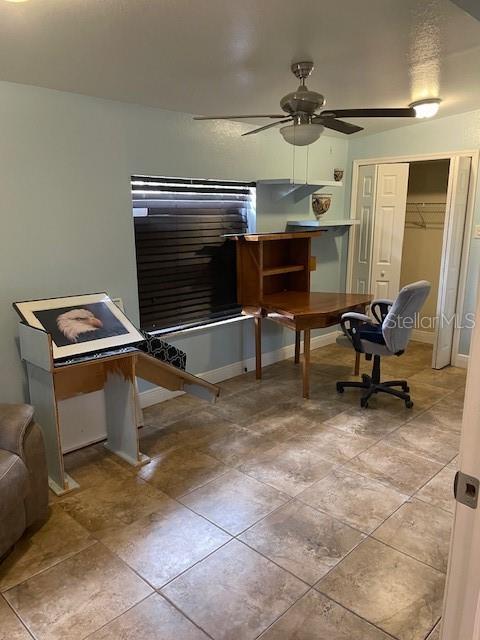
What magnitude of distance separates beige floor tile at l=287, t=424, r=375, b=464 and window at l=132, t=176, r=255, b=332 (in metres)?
1.45

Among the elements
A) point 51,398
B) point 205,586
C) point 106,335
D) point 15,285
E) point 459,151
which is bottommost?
point 205,586

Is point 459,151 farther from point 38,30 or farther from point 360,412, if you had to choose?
point 38,30

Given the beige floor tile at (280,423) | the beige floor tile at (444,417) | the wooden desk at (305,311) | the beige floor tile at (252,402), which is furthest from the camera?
the wooden desk at (305,311)

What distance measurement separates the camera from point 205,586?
192 cm

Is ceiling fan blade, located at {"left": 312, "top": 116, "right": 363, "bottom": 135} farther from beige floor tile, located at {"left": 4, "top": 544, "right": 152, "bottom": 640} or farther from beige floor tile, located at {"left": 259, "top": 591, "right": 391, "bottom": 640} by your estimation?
beige floor tile, located at {"left": 4, "top": 544, "right": 152, "bottom": 640}

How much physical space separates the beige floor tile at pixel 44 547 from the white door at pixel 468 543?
181 cm

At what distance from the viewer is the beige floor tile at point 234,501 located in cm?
236

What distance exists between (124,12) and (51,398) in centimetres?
190

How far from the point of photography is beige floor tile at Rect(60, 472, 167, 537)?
234 centimetres

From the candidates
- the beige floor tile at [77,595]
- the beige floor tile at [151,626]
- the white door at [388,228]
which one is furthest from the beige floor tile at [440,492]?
the white door at [388,228]

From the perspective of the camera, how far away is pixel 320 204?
4809 millimetres

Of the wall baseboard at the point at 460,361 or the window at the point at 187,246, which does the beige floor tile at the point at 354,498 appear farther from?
the wall baseboard at the point at 460,361

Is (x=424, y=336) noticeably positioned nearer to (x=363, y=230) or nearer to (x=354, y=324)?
(x=363, y=230)

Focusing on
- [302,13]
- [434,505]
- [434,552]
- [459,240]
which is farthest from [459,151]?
[434,552]
